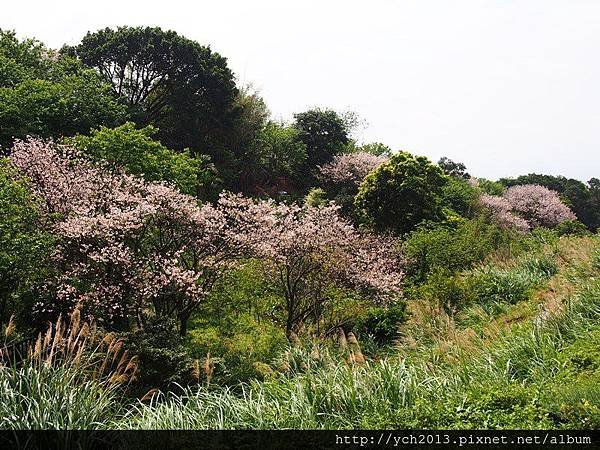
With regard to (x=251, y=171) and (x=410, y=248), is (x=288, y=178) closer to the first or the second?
(x=251, y=171)

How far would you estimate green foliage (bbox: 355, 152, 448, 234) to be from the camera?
65.0 ft

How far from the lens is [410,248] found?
15383 mm

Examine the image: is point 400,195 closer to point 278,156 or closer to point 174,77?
point 278,156

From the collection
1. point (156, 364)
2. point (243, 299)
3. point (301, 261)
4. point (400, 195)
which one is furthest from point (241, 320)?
point (400, 195)

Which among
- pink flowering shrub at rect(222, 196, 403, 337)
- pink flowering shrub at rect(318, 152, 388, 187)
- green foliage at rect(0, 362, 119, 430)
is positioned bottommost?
green foliage at rect(0, 362, 119, 430)

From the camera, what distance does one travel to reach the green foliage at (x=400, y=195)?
19797mm

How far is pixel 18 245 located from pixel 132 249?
80.3 inches

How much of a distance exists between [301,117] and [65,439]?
27364 mm

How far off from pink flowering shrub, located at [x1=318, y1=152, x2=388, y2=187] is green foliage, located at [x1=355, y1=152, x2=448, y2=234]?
6.19m

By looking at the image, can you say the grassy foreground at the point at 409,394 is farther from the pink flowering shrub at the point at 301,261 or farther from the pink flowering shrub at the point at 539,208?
the pink flowering shrub at the point at 539,208

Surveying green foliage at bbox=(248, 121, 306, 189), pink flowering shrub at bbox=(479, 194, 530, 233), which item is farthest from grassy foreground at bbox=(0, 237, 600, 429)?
pink flowering shrub at bbox=(479, 194, 530, 233)

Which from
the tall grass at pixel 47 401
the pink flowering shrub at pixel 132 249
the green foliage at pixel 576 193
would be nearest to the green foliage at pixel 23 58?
the pink flowering shrub at pixel 132 249

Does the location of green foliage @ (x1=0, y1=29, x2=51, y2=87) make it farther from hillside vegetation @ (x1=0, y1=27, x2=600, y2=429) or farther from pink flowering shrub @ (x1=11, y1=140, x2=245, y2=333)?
pink flowering shrub @ (x1=11, y1=140, x2=245, y2=333)

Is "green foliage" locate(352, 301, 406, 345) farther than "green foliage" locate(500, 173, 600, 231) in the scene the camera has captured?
No
